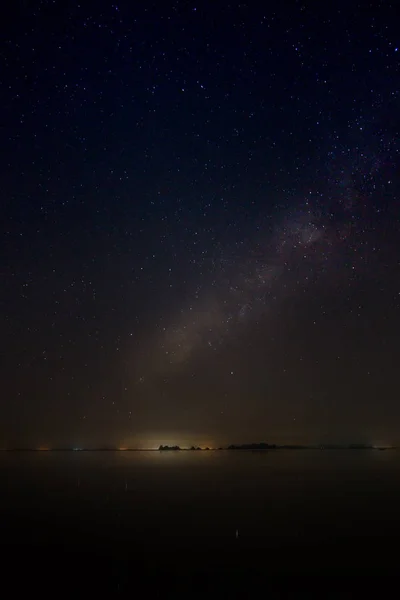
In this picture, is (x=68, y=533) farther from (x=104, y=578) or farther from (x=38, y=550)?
(x=104, y=578)

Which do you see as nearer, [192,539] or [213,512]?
[192,539]

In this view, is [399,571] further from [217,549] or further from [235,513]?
[235,513]

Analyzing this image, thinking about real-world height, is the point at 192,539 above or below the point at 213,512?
below

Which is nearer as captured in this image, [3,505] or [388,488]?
[3,505]

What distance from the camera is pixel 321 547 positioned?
800 inches

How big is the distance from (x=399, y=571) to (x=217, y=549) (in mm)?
7148

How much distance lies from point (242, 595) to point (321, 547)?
24.1 ft

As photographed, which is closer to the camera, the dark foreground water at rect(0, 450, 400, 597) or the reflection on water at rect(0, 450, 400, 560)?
the dark foreground water at rect(0, 450, 400, 597)

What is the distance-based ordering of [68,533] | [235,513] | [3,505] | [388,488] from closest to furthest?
[68,533], [235,513], [3,505], [388,488]

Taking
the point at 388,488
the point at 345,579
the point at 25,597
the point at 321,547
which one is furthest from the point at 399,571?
the point at 388,488

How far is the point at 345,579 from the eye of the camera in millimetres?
15953

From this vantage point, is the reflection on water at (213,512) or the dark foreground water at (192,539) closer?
the dark foreground water at (192,539)

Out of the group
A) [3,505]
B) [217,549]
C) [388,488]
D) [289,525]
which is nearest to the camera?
[217,549]

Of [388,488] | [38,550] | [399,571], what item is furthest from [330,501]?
[38,550]
